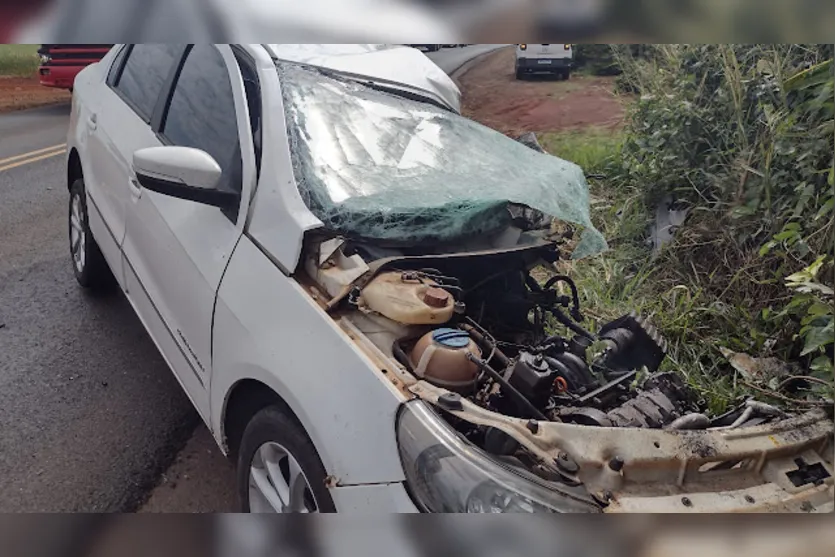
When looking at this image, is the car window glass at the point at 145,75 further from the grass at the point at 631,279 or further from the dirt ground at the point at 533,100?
the grass at the point at 631,279

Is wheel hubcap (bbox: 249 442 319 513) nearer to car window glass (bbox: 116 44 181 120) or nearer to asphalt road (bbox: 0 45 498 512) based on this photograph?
asphalt road (bbox: 0 45 498 512)

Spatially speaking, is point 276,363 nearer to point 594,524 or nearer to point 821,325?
point 594,524

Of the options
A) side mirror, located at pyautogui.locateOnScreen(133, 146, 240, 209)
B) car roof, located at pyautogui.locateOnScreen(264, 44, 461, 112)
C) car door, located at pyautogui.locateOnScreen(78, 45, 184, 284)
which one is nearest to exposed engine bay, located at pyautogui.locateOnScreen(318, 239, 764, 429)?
side mirror, located at pyautogui.locateOnScreen(133, 146, 240, 209)

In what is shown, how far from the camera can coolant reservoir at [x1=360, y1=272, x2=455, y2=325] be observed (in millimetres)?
1717

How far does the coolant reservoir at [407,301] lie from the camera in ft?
5.63

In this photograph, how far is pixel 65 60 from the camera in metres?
2.12

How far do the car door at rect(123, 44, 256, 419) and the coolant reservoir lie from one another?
1.34 ft

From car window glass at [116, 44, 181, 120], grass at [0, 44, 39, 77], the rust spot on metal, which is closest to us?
the rust spot on metal

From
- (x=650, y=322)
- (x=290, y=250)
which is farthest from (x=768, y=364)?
(x=290, y=250)

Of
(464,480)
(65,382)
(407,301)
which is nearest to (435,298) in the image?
(407,301)

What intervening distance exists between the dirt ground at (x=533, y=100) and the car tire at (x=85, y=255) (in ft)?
4.17

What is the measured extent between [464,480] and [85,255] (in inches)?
61.1

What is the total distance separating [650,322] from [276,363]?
108 cm

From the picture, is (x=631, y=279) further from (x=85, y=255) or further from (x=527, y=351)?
(x=85, y=255)
